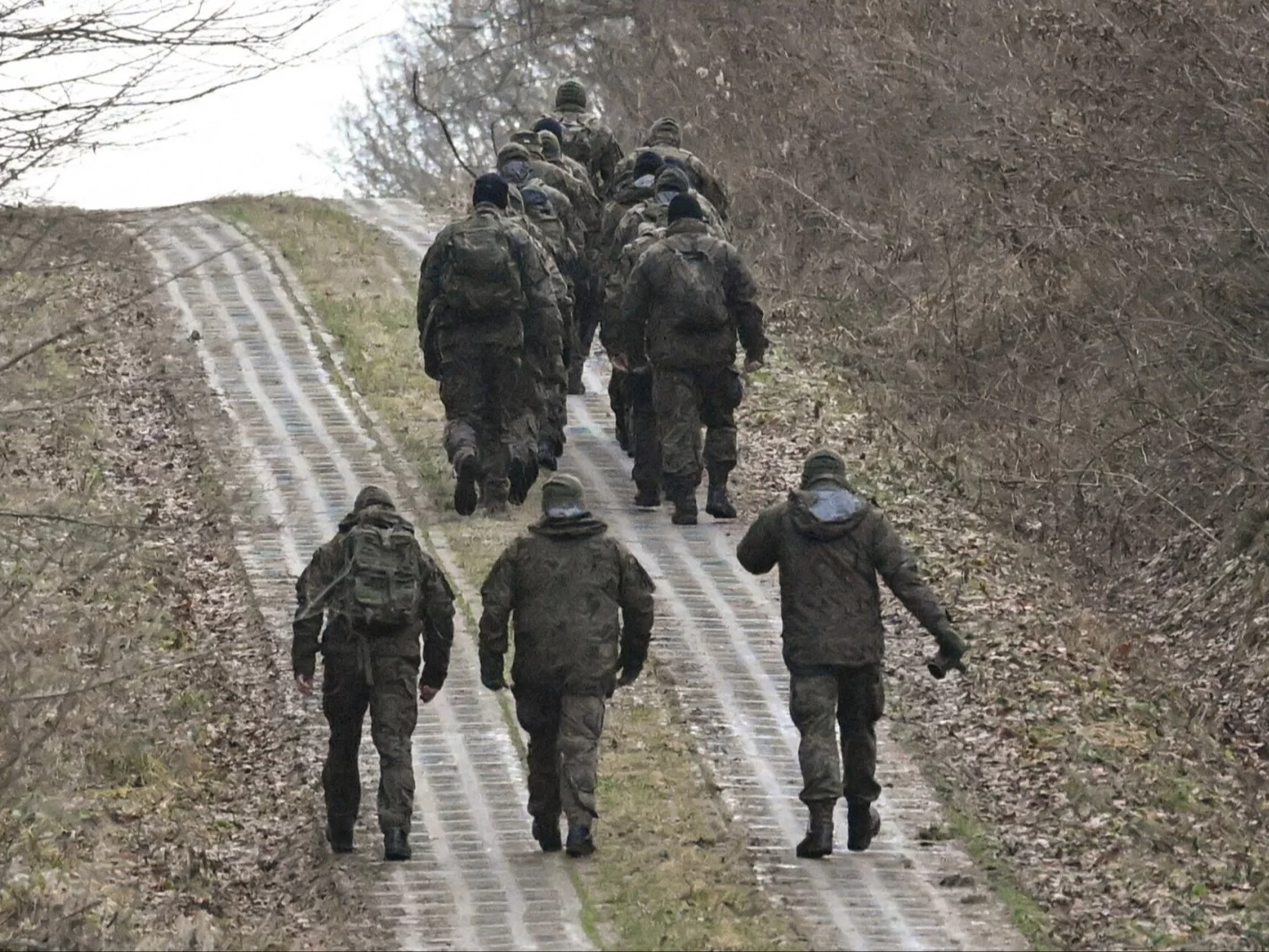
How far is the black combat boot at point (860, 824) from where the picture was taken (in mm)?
12578

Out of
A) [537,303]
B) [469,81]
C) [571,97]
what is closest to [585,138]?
[571,97]

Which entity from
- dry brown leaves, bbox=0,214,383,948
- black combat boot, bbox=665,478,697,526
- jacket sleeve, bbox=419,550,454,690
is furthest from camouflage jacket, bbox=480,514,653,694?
black combat boot, bbox=665,478,697,526

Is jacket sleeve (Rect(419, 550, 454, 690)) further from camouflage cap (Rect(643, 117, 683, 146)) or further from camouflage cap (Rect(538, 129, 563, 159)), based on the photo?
camouflage cap (Rect(643, 117, 683, 146))

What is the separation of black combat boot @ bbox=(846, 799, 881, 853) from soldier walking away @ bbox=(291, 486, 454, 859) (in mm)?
2168

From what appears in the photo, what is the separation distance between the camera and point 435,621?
12.6 m

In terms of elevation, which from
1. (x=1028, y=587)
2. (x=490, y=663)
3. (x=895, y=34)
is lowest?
(x=1028, y=587)

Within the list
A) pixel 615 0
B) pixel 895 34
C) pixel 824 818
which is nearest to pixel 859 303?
pixel 895 34

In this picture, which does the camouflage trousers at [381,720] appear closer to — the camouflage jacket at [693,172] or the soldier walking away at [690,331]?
the soldier walking away at [690,331]

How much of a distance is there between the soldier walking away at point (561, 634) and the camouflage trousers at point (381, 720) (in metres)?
0.44

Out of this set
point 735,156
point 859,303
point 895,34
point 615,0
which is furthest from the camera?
point 615,0

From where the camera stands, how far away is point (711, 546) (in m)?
18.5

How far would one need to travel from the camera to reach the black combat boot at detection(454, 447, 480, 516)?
18453 millimetres

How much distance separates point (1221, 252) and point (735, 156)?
1239 cm

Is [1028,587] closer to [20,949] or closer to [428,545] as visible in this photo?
[428,545]
